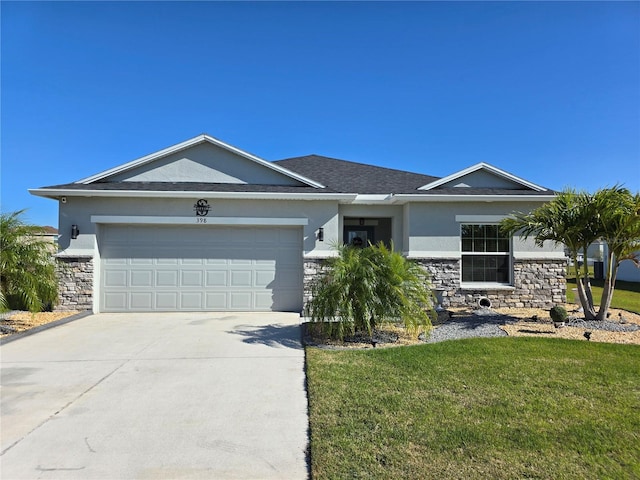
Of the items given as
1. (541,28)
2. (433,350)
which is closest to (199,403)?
(433,350)

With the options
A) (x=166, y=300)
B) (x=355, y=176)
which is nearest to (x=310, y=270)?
(x=166, y=300)

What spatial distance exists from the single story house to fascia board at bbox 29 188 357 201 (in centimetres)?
3

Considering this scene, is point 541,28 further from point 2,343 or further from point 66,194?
point 2,343

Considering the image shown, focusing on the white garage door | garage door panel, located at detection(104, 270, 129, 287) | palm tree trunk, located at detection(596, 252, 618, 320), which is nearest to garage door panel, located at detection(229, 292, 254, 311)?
the white garage door

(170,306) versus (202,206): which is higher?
(202,206)

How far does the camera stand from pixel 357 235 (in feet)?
40.7

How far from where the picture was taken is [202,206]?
404 inches

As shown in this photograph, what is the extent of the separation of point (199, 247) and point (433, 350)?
23.1ft

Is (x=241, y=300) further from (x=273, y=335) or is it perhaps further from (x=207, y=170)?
(x=207, y=170)

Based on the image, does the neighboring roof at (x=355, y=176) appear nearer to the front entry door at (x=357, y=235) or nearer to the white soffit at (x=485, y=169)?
the white soffit at (x=485, y=169)

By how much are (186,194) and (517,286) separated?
33.2 feet

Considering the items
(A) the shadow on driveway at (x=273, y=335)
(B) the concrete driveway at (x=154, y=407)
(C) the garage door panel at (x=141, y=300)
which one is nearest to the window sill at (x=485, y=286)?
(A) the shadow on driveway at (x=273, y=335)

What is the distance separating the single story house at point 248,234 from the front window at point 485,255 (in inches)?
1.2

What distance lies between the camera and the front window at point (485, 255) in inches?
441
